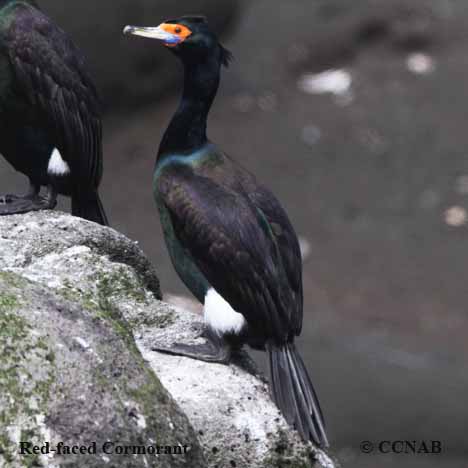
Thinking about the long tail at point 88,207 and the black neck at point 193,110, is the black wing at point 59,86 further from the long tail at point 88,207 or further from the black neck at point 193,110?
the black neck at point 193,110

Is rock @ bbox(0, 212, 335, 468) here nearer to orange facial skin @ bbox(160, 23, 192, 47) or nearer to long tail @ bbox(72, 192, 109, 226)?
long tail @ bbox(72, 192, 109, 226)

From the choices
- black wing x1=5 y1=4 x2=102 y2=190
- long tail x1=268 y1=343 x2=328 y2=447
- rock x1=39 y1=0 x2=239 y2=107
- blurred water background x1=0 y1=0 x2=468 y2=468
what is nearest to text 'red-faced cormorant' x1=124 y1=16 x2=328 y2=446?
long tail x1=268 y1=343 x2=328 y2=447

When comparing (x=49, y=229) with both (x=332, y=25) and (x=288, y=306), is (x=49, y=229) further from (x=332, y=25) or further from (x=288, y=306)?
(x=332, y=25)

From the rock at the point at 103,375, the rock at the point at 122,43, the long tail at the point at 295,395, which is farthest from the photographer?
the rock at the point at 122,43

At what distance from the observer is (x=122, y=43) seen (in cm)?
956

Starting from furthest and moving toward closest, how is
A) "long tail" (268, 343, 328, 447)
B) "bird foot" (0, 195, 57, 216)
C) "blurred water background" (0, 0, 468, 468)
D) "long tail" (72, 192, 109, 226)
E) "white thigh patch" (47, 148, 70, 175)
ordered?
"blurred water background" (0, 0, 468, 468) < "long tail" (72, 192, 109, 226) < "white thigh patch" (47, 148, 70, 175) < "bird foot" (0, 195, 57, 216) < "long tail" (268, 343, 328, 447)

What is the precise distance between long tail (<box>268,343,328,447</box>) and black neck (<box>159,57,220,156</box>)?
73 centimetres

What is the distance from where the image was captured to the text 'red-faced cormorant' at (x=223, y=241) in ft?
10.5

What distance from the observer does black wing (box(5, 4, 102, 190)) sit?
145 inches

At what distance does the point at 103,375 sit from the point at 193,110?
119 centimetres

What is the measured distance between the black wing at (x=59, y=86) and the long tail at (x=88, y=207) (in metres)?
0.09

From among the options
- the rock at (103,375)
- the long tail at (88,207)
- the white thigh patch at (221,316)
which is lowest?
the rock at (103,375)

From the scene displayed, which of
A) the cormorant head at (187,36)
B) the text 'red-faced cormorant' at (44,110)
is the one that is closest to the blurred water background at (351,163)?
the text 'red-faced cormorant' at (44,110)

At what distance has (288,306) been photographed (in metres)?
3.23
